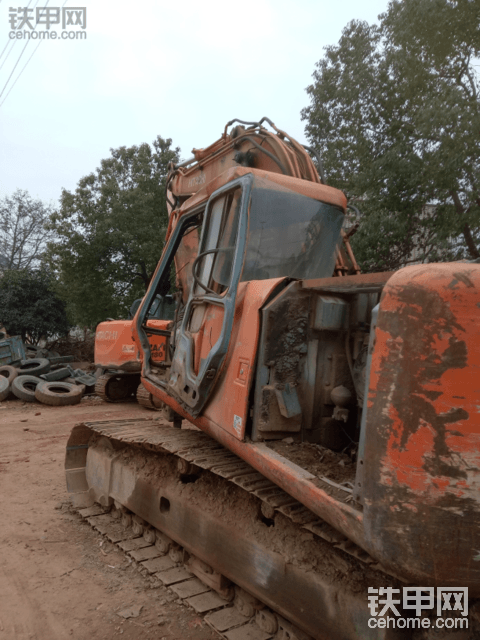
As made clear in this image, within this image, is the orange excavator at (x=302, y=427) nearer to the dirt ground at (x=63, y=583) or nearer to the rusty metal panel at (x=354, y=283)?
the rusty metal panel at (x=354, y=283)

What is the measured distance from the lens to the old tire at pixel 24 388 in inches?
470

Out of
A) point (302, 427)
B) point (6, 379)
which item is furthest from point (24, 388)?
point (302, 427)

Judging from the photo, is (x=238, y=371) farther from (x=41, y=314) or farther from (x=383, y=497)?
(x=41, y=314)

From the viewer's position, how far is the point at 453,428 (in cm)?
173

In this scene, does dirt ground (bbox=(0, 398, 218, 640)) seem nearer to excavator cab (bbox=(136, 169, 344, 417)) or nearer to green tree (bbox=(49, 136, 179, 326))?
excavator cab (bbox=(136, 169, 344, 417))

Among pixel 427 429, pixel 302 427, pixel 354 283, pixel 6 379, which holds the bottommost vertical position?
pixel 6 379

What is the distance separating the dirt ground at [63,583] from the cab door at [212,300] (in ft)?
4.27

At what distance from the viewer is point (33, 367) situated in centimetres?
1446

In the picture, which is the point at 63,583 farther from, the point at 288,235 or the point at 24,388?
the point at 24,388

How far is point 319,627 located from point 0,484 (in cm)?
477

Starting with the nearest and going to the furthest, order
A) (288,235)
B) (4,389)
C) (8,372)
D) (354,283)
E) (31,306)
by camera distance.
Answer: (354,283) < (288,235) < (4,389) < (8,372) < (31,306)

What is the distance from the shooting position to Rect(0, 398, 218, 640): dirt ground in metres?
3.15

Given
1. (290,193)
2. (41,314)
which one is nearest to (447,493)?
(290,193)

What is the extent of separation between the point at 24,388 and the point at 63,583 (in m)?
9.42
